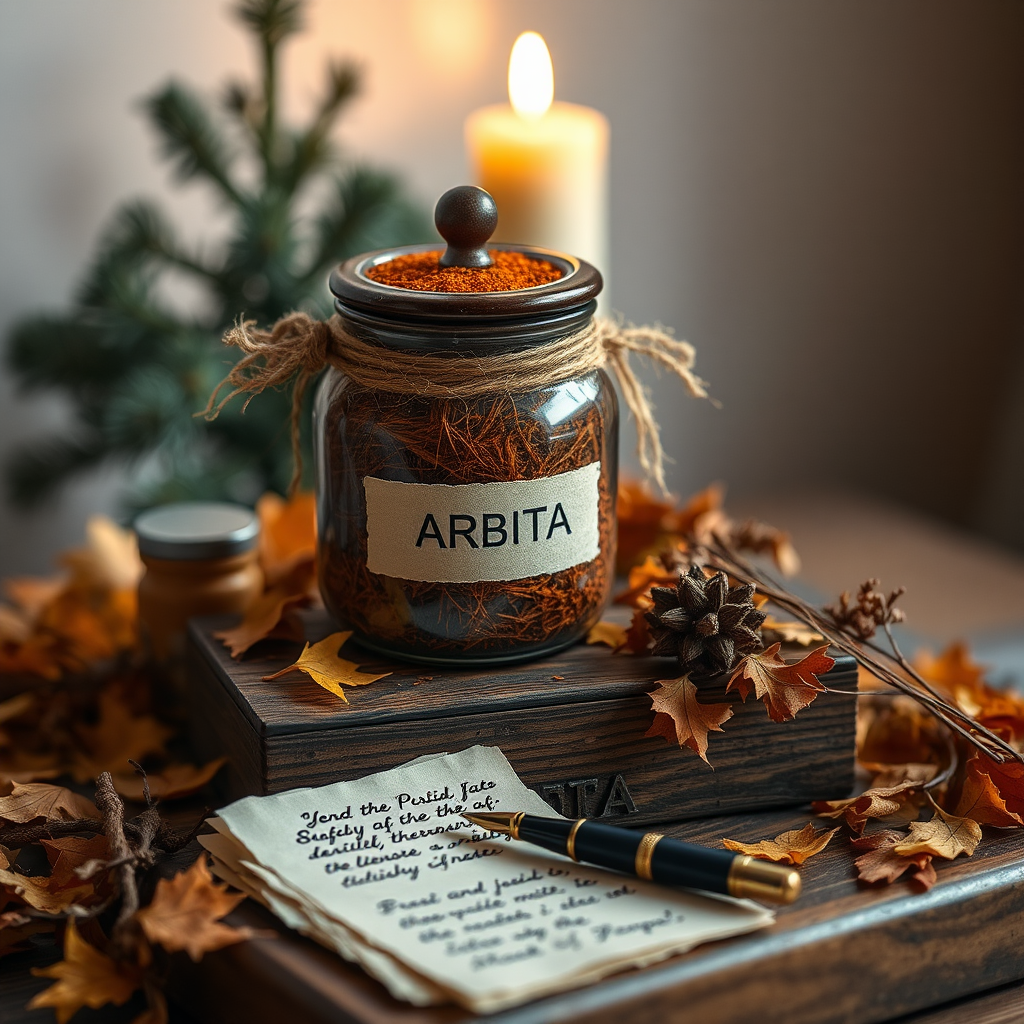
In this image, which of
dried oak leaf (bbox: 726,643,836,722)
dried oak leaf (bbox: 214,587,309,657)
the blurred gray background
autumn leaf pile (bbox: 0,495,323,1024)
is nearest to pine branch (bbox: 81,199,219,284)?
the blurred gray background

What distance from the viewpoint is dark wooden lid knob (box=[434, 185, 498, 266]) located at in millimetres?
620

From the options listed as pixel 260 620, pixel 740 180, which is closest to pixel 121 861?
pixel 260 620

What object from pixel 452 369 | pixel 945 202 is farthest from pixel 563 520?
pixel 945 202

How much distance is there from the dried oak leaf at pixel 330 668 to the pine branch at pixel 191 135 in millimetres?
597

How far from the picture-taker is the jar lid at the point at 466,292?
1.92 ft

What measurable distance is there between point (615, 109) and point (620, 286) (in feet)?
0.70

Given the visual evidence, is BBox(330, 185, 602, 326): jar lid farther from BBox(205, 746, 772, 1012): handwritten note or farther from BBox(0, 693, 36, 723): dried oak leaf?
BBox(0, 693, 36, 723): dried oak leaf

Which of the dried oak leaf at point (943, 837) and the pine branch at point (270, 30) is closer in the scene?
the dried oak leaf at point (943, 837)

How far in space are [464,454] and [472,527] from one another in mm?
38

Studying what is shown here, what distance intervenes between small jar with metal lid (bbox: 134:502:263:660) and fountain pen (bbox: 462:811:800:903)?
0.27m

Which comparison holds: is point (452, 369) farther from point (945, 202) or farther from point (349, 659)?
point (945, 202)

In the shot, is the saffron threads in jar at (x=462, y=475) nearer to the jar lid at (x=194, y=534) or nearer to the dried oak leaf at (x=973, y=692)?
the jar lid at (x=194, y=534)

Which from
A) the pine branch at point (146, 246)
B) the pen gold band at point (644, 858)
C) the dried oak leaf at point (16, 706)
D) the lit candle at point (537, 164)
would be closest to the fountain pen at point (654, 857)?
the pen gold band at point (644, 858)

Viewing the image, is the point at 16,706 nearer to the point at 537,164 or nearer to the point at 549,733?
the point at 549,733
